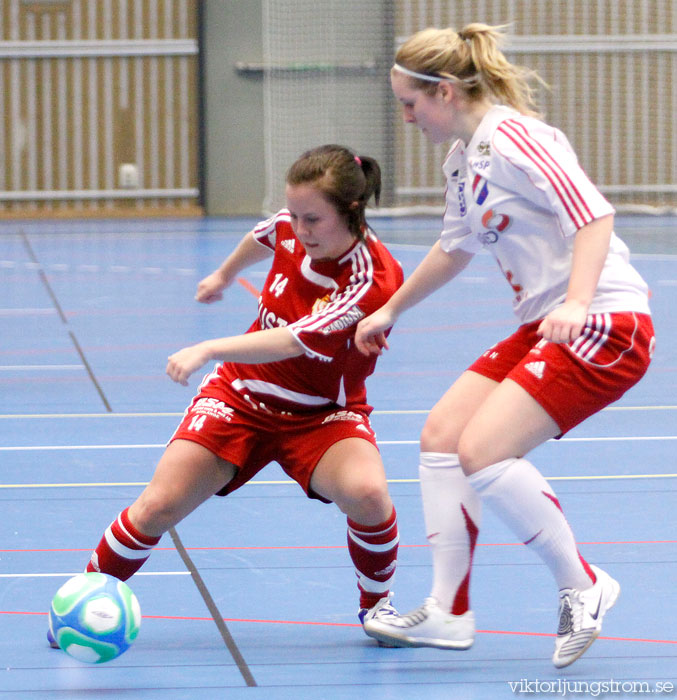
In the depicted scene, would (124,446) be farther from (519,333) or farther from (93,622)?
(519,333)

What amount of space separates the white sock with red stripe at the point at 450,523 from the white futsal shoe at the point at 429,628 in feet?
0.07

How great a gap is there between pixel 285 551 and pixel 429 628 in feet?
2.70

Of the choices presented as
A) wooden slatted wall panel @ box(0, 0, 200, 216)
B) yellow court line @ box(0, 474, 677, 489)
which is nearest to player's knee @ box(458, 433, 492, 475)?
yellow court line @ box(0, 474, 677, 489)

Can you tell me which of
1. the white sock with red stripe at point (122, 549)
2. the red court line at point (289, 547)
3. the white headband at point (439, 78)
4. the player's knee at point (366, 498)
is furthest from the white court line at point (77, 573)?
the white headband at point (439, 78)

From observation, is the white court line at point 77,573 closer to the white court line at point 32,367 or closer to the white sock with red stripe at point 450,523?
the white sock with red stripe at point 450,523

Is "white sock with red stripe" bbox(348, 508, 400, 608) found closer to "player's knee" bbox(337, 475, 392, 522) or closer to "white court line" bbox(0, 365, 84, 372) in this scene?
"player's knee" bbox(337, 475, 392, 522)

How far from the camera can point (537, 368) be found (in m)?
2.63

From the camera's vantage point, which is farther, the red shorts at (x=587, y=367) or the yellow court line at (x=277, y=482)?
the yellow court line at (x=277, y=482)

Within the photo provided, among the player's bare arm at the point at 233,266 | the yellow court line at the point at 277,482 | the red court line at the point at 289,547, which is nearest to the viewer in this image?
the player's bare arm at the point at 233,266

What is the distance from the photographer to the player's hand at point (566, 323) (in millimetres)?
2453

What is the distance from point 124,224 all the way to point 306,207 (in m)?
13.0

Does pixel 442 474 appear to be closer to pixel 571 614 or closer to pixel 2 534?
pixel 571 614

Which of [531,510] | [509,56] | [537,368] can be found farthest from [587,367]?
[509,56]

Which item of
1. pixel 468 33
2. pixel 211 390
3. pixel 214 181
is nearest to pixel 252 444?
pixel 211 390
